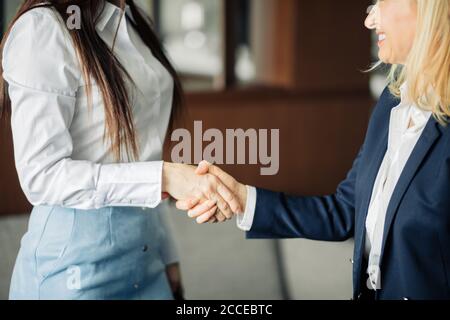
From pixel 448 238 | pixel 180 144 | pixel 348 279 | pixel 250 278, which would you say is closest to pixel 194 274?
pixel 250 278

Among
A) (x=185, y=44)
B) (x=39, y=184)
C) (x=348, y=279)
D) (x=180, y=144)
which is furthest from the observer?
(x=185, y=44)

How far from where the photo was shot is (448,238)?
3.95ft

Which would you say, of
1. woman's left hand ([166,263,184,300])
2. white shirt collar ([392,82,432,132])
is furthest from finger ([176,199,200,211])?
white shirt collar ([392,82,432,132])

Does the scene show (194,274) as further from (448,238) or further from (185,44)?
(185,44)

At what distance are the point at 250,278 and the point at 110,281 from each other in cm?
108

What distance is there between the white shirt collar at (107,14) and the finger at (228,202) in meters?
0.43

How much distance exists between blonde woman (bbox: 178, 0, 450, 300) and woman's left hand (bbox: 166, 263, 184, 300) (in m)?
0.23

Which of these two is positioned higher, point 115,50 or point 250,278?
point 115,50

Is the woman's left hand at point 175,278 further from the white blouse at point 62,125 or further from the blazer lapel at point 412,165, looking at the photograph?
the blazer lapel at point 412,165

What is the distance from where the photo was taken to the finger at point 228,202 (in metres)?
1.54

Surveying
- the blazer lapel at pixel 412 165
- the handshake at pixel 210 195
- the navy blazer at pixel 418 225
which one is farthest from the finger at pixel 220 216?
the blazer lapel at pixel 412 165

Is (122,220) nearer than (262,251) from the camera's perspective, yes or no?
Yes

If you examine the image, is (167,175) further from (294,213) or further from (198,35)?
(198,35)
